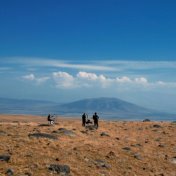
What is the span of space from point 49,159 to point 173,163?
12.4 meters

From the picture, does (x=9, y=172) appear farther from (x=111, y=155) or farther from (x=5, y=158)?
(x=111, y=155)

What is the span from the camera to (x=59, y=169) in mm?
28922

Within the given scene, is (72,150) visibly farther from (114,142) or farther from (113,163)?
(114,142)

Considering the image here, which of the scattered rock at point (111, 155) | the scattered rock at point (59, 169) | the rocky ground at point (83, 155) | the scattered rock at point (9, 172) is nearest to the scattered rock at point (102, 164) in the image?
the rocky ground at point (83, 155)

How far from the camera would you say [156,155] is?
127ft

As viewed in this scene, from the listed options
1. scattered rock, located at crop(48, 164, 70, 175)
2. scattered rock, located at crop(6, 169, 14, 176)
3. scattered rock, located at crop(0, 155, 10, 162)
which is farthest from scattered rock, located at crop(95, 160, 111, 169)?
scattered rock, located at crop(6, 169, 14, 176)

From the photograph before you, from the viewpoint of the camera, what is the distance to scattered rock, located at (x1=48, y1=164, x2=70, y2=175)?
94.2 ft

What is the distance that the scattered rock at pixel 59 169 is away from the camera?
28719 mm

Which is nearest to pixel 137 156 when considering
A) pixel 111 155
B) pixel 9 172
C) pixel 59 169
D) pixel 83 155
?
pixel 111 155

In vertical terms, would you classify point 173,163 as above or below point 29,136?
below

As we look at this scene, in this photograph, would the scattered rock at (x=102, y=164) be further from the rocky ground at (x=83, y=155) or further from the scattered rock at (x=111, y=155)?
the scattered rock at (x=111, y=155)

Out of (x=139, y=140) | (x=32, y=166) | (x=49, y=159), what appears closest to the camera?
(x=32, y=166)

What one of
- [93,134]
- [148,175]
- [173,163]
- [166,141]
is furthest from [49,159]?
[166,141]

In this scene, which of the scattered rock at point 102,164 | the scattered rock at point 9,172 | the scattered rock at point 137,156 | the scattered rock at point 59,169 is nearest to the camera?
the scattered rock at point 9,172
